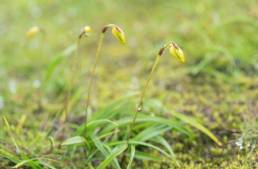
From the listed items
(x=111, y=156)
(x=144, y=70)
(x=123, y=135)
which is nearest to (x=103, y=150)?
(x=111, y=156)

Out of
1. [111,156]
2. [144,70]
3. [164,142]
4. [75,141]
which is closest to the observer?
[111,156]

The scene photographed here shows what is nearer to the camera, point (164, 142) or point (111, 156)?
point (111, 156)

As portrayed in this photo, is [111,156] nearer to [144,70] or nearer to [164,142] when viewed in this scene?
[164,142]

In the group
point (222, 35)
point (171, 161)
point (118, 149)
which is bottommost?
point (171, 161)

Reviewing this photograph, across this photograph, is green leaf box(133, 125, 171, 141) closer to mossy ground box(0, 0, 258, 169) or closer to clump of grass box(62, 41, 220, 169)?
clump of grass box(62, 41, 220, 169)

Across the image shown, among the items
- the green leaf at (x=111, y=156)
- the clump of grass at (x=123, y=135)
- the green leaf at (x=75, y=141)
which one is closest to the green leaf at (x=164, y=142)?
the clump of grass at (x=123, y=135)

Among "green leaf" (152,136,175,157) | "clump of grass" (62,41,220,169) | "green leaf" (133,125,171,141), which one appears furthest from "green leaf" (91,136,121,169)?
"green leaf" (152,136,175,157)

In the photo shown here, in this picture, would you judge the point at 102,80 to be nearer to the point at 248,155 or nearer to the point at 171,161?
the point at 171,161

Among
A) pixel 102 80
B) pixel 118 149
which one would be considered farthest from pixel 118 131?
pixel 102 80
